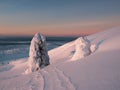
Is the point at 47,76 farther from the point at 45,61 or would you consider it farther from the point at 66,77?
the point at 45,61

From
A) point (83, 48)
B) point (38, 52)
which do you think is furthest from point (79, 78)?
point (38, 52)

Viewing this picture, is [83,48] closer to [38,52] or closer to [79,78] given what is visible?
[38,52]

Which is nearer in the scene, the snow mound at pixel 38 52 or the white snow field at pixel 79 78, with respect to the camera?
the white snow field at pixel 79 78

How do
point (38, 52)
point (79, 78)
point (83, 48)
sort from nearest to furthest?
point (79, 78), point (83, 48), point (38, 52)

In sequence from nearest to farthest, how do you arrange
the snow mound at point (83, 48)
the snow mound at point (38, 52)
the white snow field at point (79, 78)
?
1. the white snow field at point (79, 78)
2. the snow mound at point (83, 48)
3. the snow mound at point (38, 52)

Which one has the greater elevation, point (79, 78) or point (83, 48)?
point (83, 48)

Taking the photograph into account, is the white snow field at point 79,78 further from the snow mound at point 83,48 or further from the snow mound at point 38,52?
the snow mound at point 38,52

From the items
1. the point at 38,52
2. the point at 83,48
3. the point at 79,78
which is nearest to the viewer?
the point at 79,78

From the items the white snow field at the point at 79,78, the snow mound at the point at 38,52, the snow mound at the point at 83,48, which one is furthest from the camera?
the snow mound at the point at 38,52

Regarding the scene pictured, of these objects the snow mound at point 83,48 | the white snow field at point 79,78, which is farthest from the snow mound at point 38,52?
the white snow field at point 79,78

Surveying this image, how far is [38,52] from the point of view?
24484mm

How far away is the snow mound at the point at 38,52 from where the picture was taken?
79.3 ft

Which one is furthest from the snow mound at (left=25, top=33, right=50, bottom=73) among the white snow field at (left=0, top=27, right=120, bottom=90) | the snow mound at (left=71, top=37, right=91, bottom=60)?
the white snow field at (left=0, top=27, right=120, bottom=90)

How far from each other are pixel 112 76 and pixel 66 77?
6.88 feet
